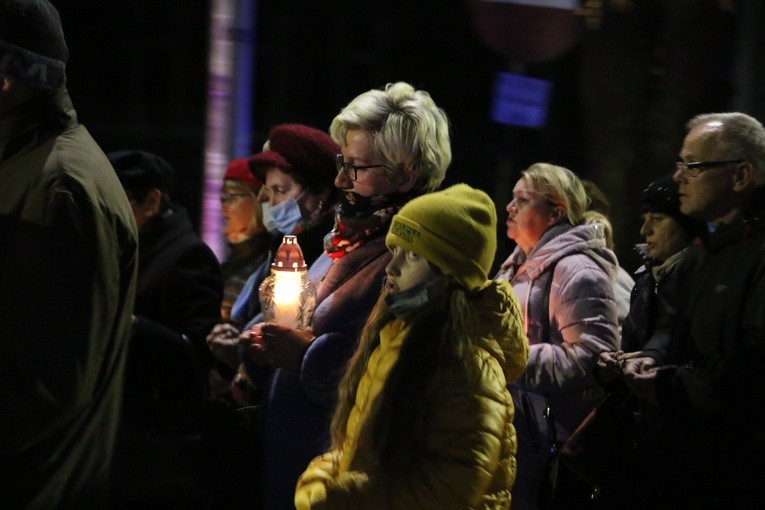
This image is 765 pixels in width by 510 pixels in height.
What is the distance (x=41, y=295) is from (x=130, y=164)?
2.48 m

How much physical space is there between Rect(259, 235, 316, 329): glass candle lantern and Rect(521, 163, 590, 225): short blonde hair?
4.59 feet

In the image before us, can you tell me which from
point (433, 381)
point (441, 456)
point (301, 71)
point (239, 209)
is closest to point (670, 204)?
point (433, 381)

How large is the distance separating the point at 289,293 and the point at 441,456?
1176 mm

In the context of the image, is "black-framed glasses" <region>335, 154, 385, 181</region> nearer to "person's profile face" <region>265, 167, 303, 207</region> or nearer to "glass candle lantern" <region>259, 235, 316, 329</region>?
"glass candle lantern" <region>259, 235, 316, 329</region>

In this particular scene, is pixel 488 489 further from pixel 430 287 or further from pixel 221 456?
pixel 221 456

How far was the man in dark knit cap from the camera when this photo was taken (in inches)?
106

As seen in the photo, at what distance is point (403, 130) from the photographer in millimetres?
3998

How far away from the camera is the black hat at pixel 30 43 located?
288 centimetres

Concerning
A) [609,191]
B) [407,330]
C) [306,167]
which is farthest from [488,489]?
[609,191]

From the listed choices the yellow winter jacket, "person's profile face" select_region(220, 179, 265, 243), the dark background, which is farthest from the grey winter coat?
the dark background

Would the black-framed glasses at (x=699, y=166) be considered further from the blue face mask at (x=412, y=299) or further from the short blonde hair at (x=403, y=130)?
the blue face mask at (x=412, y=299)

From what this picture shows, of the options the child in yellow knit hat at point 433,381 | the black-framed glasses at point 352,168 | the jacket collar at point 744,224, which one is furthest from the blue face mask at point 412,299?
the jacket collar at point 744,224

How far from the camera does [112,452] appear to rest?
10.1 feet

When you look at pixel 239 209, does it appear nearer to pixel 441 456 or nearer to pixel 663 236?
pixel 663 236
